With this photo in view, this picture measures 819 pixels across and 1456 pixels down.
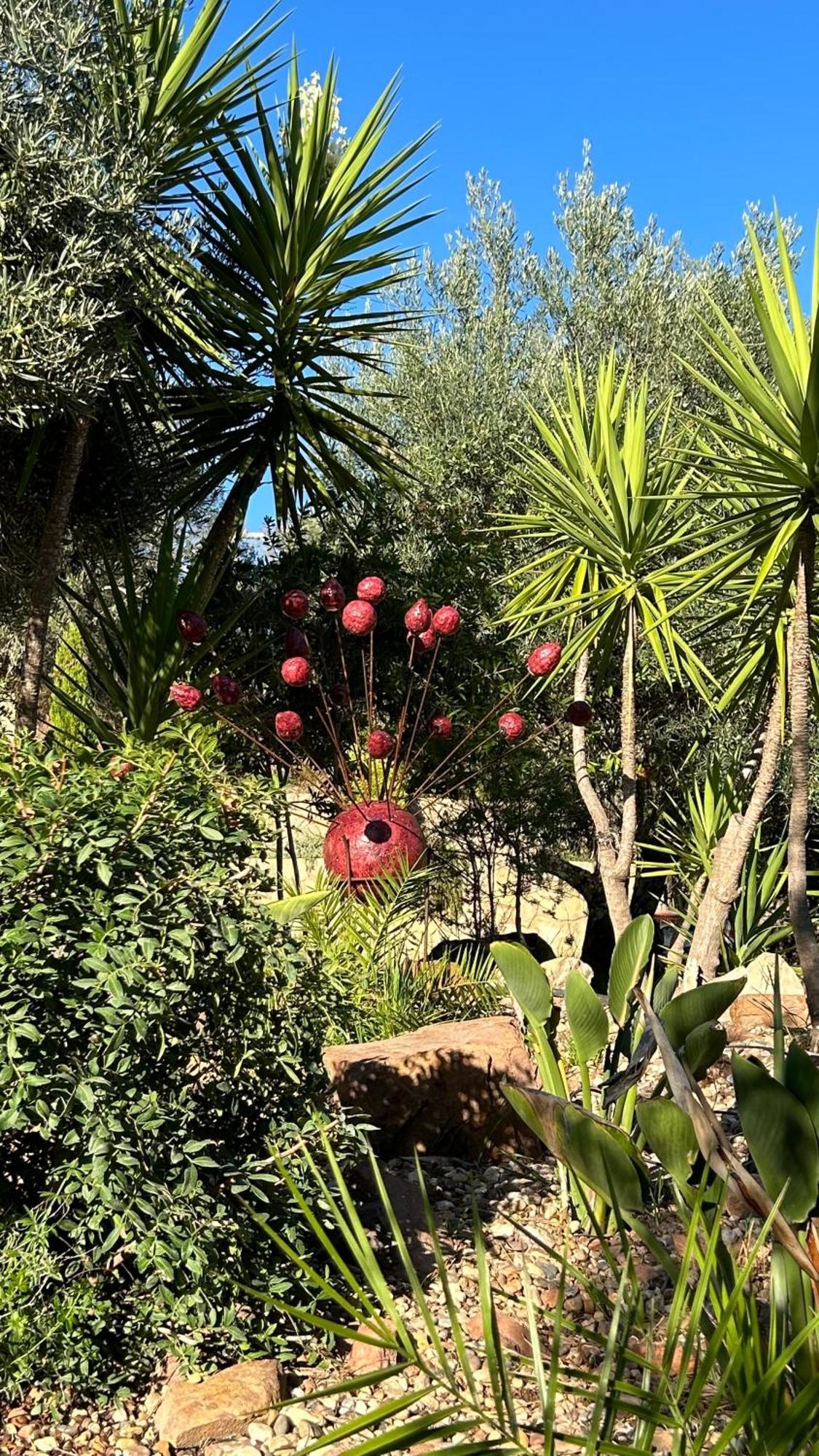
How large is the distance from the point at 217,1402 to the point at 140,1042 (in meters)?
0.77

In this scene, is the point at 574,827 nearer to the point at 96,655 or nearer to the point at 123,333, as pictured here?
the point at 96,655

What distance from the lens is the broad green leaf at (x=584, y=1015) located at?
3.07 m

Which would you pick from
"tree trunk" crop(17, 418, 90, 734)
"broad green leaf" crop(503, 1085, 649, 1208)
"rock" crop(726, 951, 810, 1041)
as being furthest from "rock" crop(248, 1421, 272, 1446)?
"tree trunk" crop(17, 418, 90, 734)

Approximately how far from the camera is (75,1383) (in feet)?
8.98

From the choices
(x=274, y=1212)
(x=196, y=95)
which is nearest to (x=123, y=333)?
(x=196, y=95)

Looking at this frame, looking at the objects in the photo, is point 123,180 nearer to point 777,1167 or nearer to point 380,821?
point 380,821

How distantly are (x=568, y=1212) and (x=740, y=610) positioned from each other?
2702 mm

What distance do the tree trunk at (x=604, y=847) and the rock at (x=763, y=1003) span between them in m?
0.65

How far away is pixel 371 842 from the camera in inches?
226

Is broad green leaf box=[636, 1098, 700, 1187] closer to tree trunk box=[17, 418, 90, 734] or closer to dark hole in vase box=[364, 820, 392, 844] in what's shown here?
dark hole in vase box=[364, 820, 392, 844]

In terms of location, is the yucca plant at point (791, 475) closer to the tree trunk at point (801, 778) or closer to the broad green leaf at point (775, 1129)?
the tree trunk at point (801, 778)

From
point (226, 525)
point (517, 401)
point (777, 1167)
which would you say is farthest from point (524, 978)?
point (517, 401)

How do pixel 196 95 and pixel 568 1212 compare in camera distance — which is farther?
pixel 196 95

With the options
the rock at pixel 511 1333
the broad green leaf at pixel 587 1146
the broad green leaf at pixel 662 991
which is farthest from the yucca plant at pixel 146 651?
the broad green leaf at pixel 587 1146
